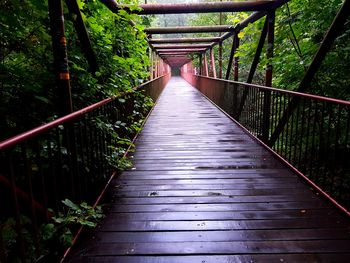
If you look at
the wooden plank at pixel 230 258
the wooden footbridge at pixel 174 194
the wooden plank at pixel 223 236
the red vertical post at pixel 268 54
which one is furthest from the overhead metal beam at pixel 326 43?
the wooden plank at pixel 230 258

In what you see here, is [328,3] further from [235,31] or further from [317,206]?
[235,31]

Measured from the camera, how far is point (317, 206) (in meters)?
2.91

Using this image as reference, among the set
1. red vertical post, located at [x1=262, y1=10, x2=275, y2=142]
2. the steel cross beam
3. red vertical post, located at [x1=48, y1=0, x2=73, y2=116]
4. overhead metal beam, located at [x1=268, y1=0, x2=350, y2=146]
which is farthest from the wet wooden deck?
the steel cross beam

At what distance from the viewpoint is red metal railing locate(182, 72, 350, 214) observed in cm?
358

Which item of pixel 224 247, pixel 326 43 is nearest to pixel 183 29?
pixel 326 43

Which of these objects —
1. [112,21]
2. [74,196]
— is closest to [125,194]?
[74,196]

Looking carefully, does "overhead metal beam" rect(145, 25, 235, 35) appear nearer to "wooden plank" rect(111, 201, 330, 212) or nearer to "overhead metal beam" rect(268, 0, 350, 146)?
"overhead metal beam" rect(268, 0, 350, 146)

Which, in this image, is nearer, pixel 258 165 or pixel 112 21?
pixel 258 165

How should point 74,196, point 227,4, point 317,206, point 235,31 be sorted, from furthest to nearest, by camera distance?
1. point 235,31
2. point 227,4
3. point 317,206
4. point 74,196

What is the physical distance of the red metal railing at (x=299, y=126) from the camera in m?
3.58

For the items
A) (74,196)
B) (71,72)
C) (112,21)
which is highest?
(112,21)

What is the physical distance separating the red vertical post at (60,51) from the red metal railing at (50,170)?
0.20 m

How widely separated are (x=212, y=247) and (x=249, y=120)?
15.1 ft

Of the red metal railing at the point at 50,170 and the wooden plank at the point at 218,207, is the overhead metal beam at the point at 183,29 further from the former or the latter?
the wooden plank at the point at 218,207
